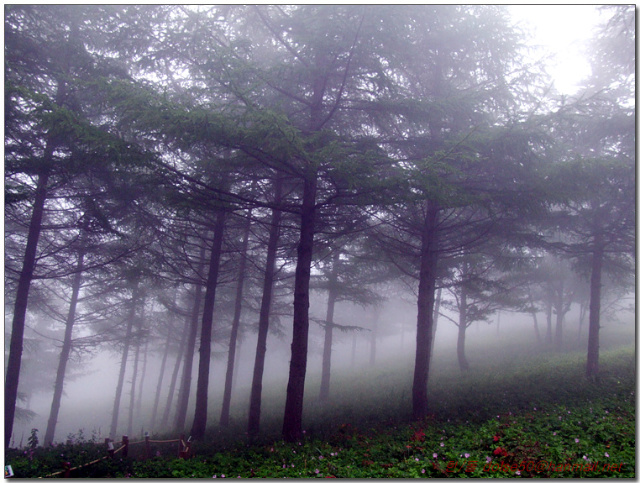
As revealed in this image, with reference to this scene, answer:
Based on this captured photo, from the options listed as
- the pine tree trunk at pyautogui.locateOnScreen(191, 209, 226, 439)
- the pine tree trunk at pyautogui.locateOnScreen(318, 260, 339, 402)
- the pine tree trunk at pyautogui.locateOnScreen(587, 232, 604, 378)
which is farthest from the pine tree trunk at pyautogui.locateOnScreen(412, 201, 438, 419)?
the pine tree trunk at pyautogui.locateOnScreen(318, 260, 339, 402)

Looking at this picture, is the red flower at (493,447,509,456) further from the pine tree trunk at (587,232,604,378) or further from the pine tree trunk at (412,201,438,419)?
the pine tree trunk at (587,232,604,378)

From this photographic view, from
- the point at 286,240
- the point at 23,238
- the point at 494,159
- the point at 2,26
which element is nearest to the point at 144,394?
the point at 23,238

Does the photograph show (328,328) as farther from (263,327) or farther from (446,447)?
(446,447)

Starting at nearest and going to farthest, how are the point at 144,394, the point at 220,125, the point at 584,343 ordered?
the point at 220,125 → the point at 584,343 → the point at 144,394

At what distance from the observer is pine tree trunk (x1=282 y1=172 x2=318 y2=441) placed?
823 centimetres

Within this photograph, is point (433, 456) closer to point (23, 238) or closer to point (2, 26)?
point (2, 26)

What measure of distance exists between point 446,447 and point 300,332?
3551mm

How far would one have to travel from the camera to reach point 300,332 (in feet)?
27.5

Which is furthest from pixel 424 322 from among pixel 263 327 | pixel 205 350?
Answer: pixel 205 350

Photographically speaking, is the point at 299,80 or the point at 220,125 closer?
the point at 220,125

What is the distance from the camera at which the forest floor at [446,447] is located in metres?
5.55

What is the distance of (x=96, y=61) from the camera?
9750 mm

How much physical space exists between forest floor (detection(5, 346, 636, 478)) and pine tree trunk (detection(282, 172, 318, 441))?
1.62 ft

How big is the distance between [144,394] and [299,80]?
154ft
